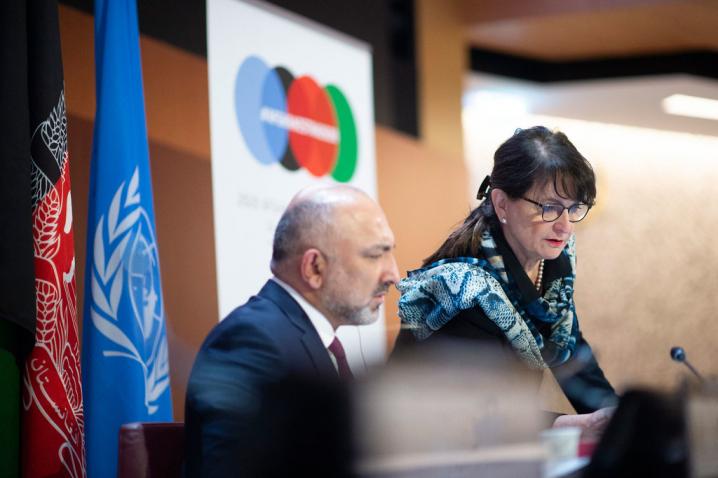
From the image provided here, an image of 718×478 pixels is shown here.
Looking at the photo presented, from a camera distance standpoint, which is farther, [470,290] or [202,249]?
[202,249]

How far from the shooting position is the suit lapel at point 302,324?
2.02 metres

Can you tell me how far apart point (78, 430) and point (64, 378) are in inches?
6.1

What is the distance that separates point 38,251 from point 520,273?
1.31 m

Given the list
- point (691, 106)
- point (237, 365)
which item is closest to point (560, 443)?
point (237, 365)

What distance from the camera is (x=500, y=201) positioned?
2.68 m

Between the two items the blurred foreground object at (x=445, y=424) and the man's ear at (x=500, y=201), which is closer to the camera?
the blurred foreground object at (x=445, y=424)

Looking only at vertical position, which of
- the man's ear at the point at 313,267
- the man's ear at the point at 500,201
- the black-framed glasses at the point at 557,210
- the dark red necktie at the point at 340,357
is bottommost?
the dark red necktie at the point at 340,357

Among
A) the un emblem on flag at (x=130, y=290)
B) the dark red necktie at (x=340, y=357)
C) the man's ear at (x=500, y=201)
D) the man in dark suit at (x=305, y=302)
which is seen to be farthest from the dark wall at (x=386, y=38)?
the dark red necktie at (x=340, y=357)

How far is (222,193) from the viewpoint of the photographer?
3848mm

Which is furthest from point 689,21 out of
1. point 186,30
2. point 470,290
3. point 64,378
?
point 64,378

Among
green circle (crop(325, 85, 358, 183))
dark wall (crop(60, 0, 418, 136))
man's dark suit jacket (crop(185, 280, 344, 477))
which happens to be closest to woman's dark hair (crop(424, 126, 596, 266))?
man's dark suit jacket (crop(185, 280, 344, 477))

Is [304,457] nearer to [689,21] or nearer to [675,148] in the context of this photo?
[689,21]

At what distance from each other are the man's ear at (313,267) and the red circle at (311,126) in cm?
236

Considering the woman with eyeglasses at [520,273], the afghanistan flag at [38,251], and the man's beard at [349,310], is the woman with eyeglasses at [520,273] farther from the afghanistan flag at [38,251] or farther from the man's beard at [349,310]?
the afghanistan flag at [38,251]
